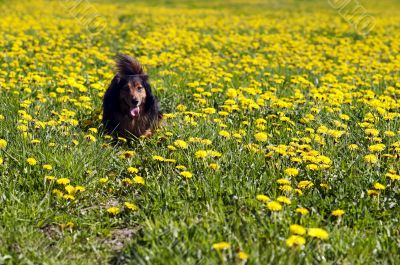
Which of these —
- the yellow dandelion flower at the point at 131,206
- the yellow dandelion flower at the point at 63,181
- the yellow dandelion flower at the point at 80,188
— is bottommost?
the yellow dandelion flower at the point at 131,206

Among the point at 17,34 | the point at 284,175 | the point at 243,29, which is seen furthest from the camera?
the point at 243,29

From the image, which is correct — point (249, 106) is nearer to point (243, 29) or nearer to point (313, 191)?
point (313, 191)

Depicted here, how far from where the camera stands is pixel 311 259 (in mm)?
2773

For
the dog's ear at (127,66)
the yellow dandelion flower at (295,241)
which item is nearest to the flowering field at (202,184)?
the yellow dandelion flower at (295,241)

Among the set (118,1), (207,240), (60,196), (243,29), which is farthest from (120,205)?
(118,1)

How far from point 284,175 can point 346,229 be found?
756mm

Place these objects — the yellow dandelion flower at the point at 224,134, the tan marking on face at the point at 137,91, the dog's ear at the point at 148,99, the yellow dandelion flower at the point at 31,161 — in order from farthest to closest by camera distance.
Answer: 1. the dog's ear at the point at 148,99
2. the tan marking on face at the point at 137,91
3. the yellow dandelion flower at the point at 224,134
4. the yellow dandelion flower at the point at 31,161

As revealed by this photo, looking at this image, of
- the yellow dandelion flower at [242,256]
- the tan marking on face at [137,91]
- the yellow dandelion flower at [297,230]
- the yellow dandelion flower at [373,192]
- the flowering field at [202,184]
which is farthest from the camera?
the tan marking on face at [137,91]

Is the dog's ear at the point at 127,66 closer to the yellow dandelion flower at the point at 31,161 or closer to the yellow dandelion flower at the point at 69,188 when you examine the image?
the yellow dandelion flower at the point at 31,161

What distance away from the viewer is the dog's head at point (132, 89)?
5070 millimetres

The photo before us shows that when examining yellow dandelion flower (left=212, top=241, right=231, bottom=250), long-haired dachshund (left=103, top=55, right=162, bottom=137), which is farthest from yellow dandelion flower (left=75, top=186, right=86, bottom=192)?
long-haired dachshund (left=103, top=55, right=162, bottom=137)

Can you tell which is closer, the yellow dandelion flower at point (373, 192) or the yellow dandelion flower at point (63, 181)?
the yellow dandelion flower at point (373, 192)

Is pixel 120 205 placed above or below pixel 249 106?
below

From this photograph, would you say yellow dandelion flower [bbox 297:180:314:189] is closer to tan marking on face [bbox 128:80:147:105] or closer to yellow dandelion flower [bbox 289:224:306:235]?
yellow dandelion flower [bbox 289:224:306:235]
